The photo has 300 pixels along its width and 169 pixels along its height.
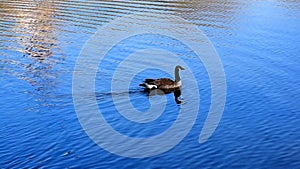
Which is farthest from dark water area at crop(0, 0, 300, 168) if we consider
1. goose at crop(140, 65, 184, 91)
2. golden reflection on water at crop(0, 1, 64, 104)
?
goose at crop(140, 65, 184, 91)

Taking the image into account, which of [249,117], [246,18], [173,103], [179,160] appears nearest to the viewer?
[179,160]

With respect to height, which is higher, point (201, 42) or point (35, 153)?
point (201, 42)

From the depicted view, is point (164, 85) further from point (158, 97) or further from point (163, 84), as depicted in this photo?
point (158, 97)

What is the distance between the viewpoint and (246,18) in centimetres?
4881

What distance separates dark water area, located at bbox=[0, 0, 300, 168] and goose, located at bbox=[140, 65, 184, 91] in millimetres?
579

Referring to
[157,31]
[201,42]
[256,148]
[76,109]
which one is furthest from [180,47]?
[256,148]

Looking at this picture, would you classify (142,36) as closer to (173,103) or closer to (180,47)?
(180,47)

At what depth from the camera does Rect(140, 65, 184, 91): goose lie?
27859 millimetres

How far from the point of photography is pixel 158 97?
27469 millimetres

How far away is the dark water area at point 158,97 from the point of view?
19734 millimetres

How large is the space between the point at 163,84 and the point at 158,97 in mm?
1326

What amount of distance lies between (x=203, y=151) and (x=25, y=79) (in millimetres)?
13746

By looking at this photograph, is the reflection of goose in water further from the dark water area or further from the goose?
the dark water area

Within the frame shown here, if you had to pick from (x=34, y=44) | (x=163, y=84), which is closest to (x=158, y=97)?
(x=163, y=84)
